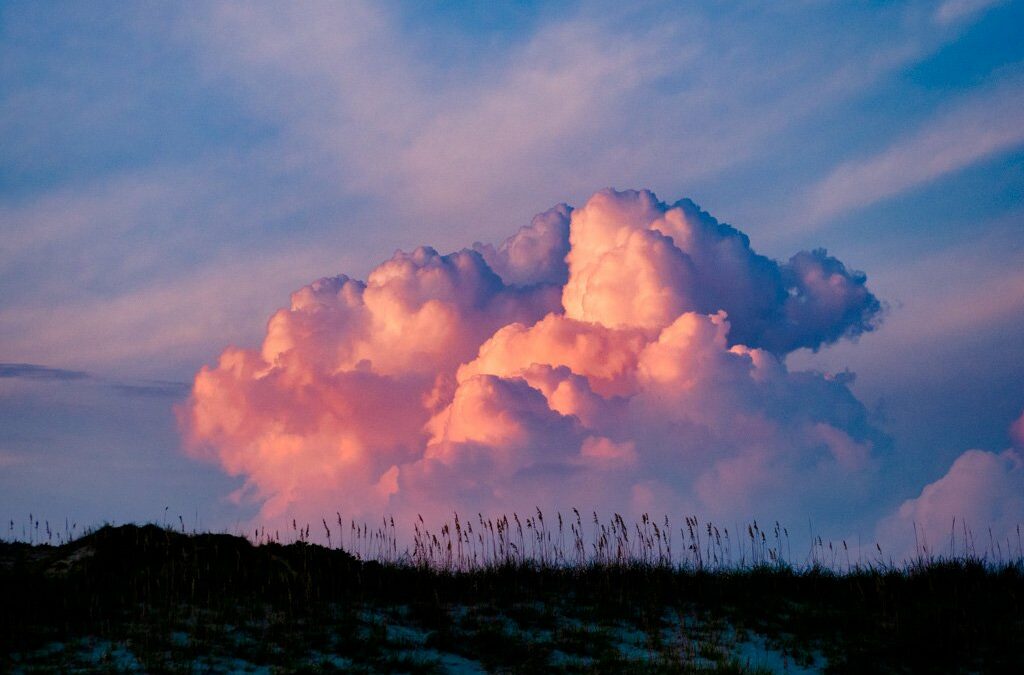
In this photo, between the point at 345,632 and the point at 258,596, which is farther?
the point at 258,596

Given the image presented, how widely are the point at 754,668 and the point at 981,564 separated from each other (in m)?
9.04

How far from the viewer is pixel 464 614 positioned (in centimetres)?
1883

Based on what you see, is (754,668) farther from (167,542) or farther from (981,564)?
(167,542)

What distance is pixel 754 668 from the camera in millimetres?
16391

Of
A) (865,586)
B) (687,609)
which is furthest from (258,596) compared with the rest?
(865,586)

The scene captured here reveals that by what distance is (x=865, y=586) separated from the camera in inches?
855

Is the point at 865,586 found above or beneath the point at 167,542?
beneath

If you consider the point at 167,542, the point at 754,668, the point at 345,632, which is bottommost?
the point at 754,668

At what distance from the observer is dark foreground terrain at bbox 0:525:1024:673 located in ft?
52.0

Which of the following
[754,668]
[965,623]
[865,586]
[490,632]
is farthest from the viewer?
[865,586]

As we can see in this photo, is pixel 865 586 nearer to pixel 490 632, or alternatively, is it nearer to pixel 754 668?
pixel 754 668

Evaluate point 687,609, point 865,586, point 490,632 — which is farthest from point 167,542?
point 865,586

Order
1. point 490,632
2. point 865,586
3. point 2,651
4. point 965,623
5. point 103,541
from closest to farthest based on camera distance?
point 2,651 < point 490,632 < point 965,623 < point 103,541 < point 865,586

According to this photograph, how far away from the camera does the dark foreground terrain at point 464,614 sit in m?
15.8
